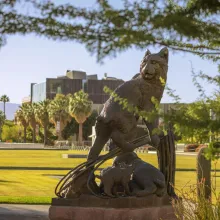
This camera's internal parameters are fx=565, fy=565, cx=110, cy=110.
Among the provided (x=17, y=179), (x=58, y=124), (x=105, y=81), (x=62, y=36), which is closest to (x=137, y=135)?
(x=62, y=36)

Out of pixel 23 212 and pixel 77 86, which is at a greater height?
pixel 77 86

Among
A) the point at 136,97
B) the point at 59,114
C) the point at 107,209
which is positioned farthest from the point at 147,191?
the point at 59,114

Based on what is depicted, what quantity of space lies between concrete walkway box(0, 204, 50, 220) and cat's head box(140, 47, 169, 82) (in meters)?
3.26

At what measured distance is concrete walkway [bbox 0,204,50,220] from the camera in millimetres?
10172

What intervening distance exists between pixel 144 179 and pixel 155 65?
1765mm

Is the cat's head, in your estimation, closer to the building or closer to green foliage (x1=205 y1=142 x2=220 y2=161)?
green foliage (x1=205 y1=142 x2=220 y2=161)

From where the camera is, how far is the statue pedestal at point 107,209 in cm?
845

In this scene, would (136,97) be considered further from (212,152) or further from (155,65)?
(212,152)

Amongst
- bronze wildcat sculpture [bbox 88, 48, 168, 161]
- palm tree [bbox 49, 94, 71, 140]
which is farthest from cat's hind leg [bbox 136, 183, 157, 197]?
palm tree [bbox 49, 94, 71, 140]

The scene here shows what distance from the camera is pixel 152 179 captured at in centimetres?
871

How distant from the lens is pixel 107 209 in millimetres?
8492

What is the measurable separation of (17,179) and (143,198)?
1199 cm

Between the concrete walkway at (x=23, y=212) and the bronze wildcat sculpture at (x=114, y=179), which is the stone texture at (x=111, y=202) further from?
the concrete walkway at (x=23, y=212)

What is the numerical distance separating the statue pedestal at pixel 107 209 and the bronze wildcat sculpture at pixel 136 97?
2.82 ft
